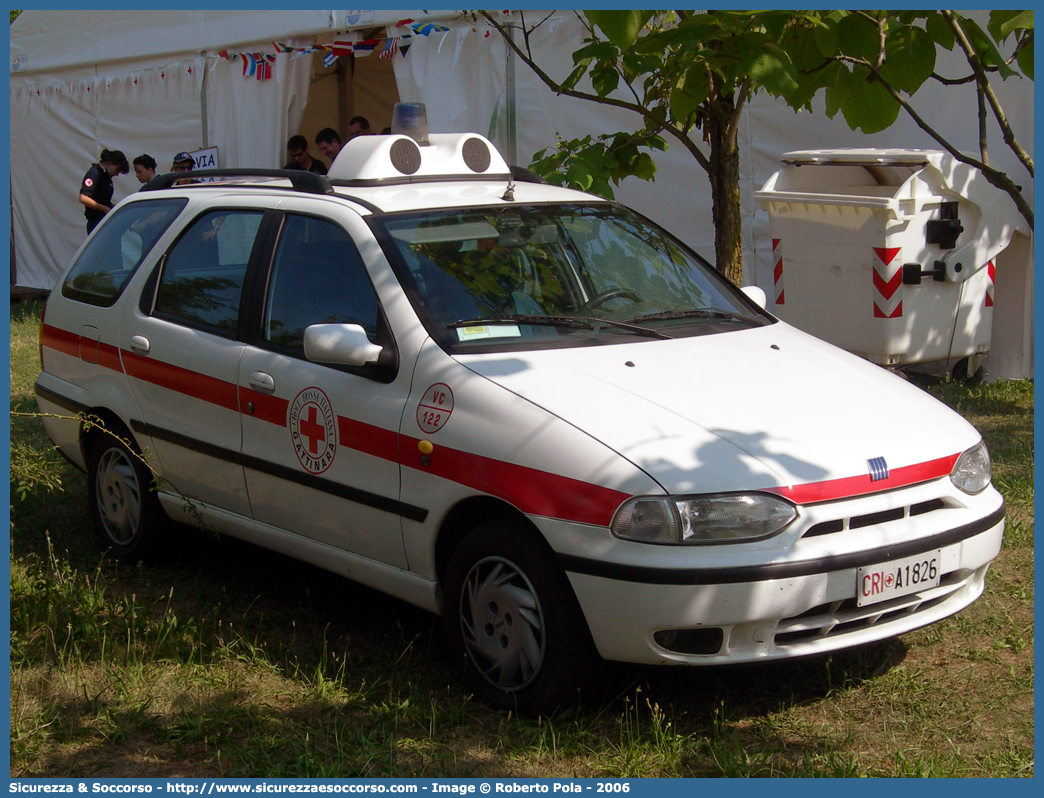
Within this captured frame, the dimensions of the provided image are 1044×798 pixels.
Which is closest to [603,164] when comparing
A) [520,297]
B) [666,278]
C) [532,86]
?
[666,278]

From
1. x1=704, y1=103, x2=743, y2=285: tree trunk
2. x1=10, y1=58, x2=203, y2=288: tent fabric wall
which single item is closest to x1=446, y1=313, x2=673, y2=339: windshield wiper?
x1=704, y1=103, x2=743, y2=285: tree trunk

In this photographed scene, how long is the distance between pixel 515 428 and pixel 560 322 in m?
0.67

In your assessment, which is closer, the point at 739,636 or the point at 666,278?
the point at 739,636

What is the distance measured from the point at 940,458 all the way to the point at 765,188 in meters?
4.96

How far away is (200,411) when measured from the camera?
15.1ft

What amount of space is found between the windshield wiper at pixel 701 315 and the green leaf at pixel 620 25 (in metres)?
1.00

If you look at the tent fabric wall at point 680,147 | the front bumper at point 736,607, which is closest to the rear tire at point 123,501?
the front bumper at point 736,607

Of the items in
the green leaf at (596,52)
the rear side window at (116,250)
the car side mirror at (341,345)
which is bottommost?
the car side mirror at (341,345)

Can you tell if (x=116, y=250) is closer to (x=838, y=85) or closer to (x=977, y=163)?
(x=838, y=85)

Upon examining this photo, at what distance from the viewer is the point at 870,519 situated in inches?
132

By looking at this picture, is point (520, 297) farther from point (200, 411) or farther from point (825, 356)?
point (200, 411)

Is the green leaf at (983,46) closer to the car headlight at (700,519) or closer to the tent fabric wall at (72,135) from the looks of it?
the car headlight at (700,519)

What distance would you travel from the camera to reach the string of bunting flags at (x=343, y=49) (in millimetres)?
11242

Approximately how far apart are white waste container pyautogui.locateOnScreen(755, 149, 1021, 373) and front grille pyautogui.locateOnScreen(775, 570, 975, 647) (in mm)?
4405
